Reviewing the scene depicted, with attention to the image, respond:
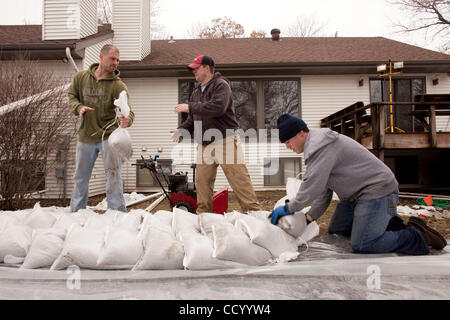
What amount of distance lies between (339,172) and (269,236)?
626 mm

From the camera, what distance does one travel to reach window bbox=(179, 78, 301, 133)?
8.14m

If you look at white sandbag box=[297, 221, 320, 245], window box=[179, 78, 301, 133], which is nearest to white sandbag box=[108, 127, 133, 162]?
white sandbag box=[297, 221, 320, 245]

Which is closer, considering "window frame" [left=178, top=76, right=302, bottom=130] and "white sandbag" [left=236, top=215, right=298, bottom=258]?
"white sandbag" [left=236, top=215, right=298, bottom=258]

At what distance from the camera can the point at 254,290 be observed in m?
1.51

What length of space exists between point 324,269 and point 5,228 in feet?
6.73

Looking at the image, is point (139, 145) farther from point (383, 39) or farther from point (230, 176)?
point (383, 39)

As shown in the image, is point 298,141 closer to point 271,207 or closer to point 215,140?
point 215,140

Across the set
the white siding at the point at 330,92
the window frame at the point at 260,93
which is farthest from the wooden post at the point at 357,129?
the window frame at the point at 260,93

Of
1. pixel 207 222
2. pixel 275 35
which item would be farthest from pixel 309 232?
pixel 275 35

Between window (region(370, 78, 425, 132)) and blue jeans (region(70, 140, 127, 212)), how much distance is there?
7.49 meters

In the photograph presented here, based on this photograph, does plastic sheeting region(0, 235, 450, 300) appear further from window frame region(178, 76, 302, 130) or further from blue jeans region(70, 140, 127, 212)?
window frame region(178, 76, 302, 130)

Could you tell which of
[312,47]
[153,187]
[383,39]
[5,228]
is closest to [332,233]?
[5,228]

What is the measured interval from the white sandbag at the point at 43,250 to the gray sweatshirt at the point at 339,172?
1.45m

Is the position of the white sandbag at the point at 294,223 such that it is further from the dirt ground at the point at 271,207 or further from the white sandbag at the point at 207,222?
the dirt ground at the point at 271,207
